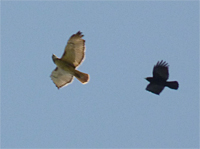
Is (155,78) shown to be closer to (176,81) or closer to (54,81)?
(176,81)

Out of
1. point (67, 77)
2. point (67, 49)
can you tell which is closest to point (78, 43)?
point (67, 49)

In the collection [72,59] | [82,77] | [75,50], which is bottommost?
[82,77]

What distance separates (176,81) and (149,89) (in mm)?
1181

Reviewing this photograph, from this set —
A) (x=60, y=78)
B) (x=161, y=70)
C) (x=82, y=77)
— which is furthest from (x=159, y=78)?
(x=60, y=78)

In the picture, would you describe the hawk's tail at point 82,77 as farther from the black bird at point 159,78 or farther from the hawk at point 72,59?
the black bird at point 159,78

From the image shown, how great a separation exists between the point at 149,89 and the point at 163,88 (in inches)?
21.1

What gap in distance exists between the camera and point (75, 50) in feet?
67.4

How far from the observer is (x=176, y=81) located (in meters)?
20.1

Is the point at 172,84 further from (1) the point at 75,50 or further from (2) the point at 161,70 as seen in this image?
(1) the point at 75,50

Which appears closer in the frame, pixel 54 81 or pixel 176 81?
pixel 176 81

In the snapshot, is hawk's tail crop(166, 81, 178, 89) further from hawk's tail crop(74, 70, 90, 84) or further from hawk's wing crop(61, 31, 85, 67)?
hawk's wing crop(61, 31, 85, 67)

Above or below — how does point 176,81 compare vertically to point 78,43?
below

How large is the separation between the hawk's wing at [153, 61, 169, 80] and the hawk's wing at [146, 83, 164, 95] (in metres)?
0.37

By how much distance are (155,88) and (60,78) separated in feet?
12.5
